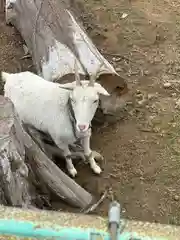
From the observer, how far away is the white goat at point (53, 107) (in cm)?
384

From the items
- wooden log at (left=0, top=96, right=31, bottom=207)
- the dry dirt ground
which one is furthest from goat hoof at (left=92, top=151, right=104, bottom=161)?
wooden log at (left=0, top=96, right=31, bottom=207)

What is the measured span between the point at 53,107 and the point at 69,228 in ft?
7.58

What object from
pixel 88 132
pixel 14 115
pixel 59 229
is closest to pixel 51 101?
pixel 88 132

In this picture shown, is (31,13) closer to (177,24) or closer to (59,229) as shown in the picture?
(177,24)

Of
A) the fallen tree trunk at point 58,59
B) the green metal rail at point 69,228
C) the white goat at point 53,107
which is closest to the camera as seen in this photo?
the green metal rail at point 69,228

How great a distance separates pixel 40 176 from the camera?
3.47m

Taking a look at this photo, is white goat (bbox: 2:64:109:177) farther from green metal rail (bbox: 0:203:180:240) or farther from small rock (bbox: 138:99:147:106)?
green metal rail (bbox: 0:203:180:240)

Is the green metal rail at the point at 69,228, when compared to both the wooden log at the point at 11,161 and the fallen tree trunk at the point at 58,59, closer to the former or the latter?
the wooden log at the point at 11,161

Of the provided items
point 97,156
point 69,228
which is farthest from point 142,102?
point 69,228

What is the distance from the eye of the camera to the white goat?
3841mm

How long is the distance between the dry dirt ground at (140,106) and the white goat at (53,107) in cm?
29

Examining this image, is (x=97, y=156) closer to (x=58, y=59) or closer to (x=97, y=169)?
(x=97, y=169)

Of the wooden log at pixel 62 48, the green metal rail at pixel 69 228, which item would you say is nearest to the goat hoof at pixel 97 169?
the wooden log at pixel 62 48

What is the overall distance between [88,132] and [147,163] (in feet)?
A: 1.94
